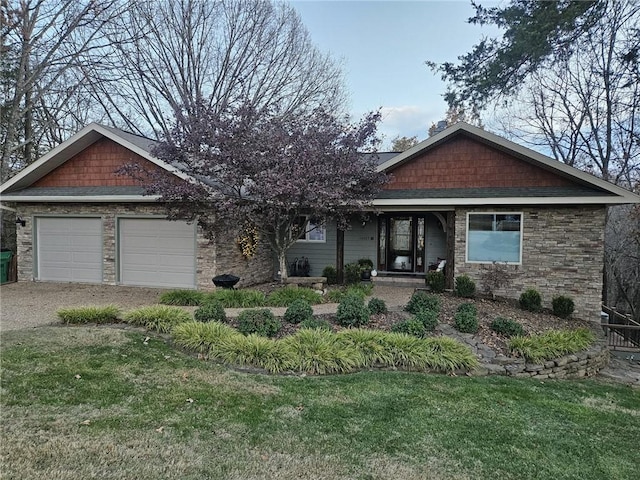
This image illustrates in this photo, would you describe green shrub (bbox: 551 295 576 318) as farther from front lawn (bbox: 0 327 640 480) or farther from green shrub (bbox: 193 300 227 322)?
green shrub (bbox: 193 300 227 322)

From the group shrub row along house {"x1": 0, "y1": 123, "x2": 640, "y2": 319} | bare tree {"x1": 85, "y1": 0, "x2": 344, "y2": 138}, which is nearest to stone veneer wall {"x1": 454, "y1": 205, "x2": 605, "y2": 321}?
shrub row along house {"x1": 0, "y1": 123, "x2": 640, "y2": 319}

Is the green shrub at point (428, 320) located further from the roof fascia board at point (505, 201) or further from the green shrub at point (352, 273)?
the green shrub at point (352, 273)

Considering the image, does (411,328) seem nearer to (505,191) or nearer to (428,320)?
(428,320)

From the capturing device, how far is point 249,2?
19312 mm

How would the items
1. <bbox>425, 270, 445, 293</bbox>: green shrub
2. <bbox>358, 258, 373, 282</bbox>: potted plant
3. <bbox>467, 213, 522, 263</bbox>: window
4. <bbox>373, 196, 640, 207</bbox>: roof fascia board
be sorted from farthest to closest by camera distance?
<bbox>358, 258, 373, 282</bbox>: potted plant → <bbox>425, 270, 445, 293</bbox>: green shrub → <bbox>467, 213, 522, 263</bbox>: window → <bbox>373, 196, 640, 207</bbox>: roof fascia board

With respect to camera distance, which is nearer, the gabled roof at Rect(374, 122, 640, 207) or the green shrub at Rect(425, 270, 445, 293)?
the gabled roof at Rect(374, 122, 640, 207)

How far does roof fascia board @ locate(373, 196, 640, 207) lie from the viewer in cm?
957

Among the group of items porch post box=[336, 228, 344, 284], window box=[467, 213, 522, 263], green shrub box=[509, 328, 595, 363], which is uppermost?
window box=[467, 213, 522, 263]

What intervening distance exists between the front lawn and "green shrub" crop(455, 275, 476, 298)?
472cm

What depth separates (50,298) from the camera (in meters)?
9.65

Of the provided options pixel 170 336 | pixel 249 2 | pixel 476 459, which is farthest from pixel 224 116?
pixel 249 2

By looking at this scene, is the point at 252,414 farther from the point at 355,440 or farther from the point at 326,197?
the point at 326,197

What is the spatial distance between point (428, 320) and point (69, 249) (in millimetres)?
10843

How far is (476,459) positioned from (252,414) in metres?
2.18
